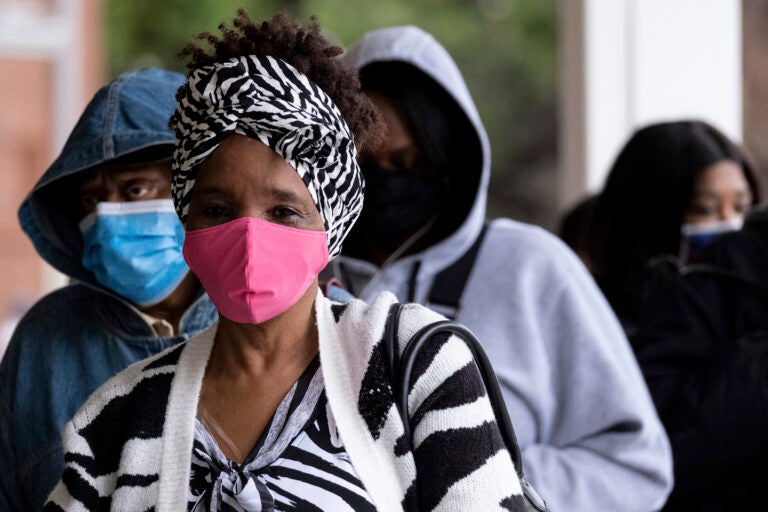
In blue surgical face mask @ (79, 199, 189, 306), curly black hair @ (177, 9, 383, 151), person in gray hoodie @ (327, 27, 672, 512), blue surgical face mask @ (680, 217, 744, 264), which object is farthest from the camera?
blue surgical face mask @ (680, 217, 744, 264)

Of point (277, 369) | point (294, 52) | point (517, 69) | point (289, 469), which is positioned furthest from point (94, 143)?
point (517, 69)

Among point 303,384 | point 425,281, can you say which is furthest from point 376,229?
point 303,384

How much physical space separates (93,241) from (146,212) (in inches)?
5.3

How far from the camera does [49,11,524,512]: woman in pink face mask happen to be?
1970 millimetres

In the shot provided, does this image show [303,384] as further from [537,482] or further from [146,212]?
[537,482]

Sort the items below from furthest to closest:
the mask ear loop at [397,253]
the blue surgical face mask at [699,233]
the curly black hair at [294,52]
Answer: the blue surgical face mask at [699,233], the mask ear loop at [397,253], the curly black hair at [294,52]

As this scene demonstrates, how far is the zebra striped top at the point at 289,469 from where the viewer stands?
195 cm

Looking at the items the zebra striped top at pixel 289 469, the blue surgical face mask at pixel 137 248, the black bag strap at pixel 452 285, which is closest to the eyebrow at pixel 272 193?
the zebra striped top at pixel 289 469

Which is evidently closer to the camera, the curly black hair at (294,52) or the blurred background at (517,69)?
the curly black hair at (294,52)

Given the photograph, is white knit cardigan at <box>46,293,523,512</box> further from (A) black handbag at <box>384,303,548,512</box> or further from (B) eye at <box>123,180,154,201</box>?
(B) eye at <box>123,180,154,201</box>

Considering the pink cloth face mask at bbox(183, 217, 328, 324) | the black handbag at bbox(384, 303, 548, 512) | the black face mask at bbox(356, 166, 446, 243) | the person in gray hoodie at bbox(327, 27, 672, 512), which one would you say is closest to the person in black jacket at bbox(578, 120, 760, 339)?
the person in gray hoodie at bbox(327, 27, 672, 512)

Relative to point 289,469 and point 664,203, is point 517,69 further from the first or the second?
point 289,469

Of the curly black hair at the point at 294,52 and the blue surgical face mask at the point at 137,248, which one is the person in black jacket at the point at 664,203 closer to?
the blue surgical face mask at the point at 137,248

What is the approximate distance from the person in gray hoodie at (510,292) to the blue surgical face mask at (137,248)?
54 cm
